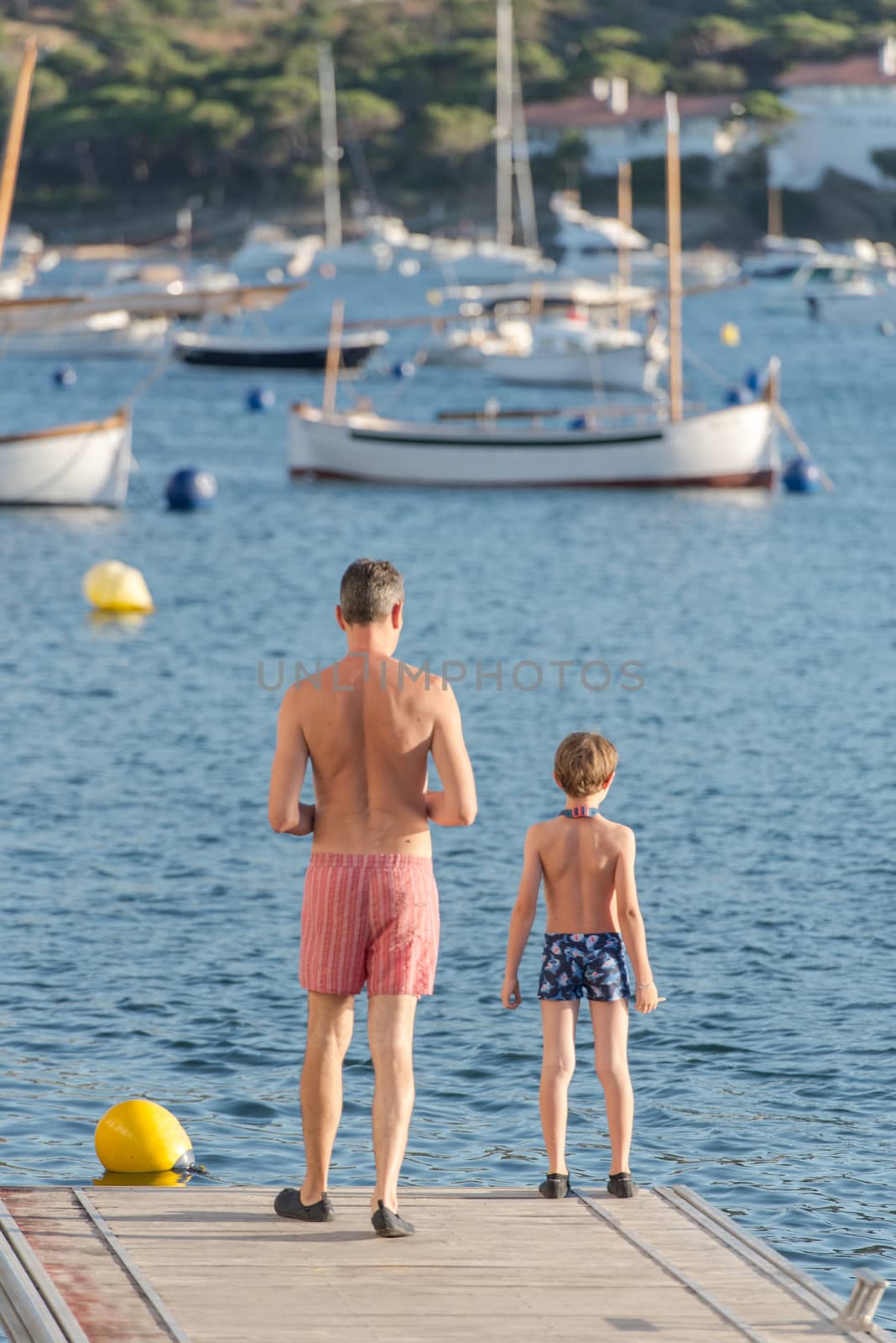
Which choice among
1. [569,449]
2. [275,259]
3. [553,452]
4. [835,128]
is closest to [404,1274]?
[569,449]

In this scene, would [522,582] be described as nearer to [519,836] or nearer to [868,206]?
[519,836]

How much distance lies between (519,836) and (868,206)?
14636 cm

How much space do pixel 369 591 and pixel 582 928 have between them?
1.51 meters

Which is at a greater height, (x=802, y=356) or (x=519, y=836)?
(x=802, y=356)

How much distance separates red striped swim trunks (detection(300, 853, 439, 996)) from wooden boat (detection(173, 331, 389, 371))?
2479 inches

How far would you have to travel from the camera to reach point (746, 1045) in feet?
37.2

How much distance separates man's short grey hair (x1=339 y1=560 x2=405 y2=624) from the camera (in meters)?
6.48

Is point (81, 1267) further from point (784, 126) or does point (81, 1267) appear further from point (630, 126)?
point (630, 126)

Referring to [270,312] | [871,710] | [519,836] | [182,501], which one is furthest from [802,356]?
[519,836]

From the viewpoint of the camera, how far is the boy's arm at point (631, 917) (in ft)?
23.3

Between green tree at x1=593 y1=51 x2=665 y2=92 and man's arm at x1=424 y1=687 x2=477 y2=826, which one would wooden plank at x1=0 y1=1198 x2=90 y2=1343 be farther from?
green tree at x1=593 y1=51 x2=665 y2=92

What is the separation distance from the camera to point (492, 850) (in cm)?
1573

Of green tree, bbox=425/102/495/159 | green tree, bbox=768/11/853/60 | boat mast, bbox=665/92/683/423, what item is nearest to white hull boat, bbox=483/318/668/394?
boat mast, bbox=665/92/683/423

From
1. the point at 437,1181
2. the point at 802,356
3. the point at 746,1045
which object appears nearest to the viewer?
the point at 437,1181
